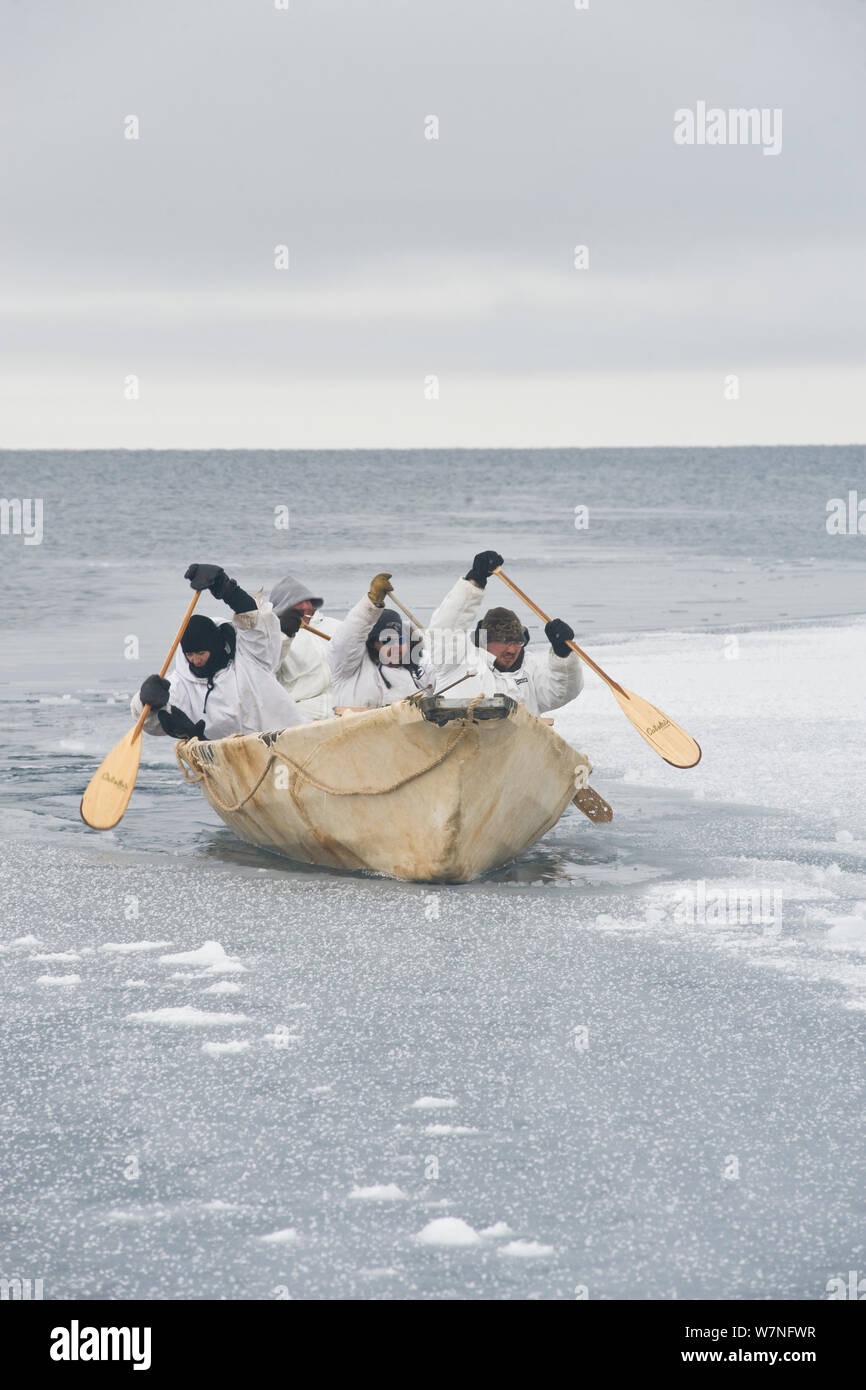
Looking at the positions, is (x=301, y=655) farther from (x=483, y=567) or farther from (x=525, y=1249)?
(x=525, y=1249)

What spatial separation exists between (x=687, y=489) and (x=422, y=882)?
245 feet

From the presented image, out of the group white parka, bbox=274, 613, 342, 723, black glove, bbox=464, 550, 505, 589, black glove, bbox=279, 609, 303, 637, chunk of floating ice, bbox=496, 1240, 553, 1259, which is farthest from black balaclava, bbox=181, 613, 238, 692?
chunk of floating ice, bbox=496, 1240, 553, 1259

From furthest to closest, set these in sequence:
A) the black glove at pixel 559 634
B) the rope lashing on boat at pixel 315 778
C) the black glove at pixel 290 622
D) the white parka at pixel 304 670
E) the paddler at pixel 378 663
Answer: the white parka at pixel 304 670 → the black glove at pixel 290 622 → the paddler at pixel 378 663 → the black glove at pixel 559 634 → the rope lashing on boat at pixel 315 778

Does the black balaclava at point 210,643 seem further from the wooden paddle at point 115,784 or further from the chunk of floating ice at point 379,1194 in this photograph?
the chunk of floating ice at point 379,1194

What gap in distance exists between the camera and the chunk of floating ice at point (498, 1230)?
384cm

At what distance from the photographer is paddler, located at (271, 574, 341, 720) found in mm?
9297

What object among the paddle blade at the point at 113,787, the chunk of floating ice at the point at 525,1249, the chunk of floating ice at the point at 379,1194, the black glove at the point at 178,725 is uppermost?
the black glove at the point at 178,725

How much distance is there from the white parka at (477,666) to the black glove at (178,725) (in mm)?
1287

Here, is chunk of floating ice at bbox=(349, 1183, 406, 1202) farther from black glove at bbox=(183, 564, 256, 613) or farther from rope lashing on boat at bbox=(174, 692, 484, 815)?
black glove at bbox=(183, 564, 256, 613)

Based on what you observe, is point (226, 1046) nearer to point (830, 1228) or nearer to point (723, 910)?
point (830, 1228)

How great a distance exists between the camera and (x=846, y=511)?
54.0 m

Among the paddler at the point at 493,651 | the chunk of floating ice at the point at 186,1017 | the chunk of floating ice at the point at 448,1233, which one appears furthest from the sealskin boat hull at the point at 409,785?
the chunk of floating ice at the point at 448,1233

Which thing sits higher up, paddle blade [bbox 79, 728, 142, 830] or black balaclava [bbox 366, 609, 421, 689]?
black balaclava [bbox 366, 609, 421, 689]

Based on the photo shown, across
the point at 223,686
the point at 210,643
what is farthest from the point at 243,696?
the point at 210,643
